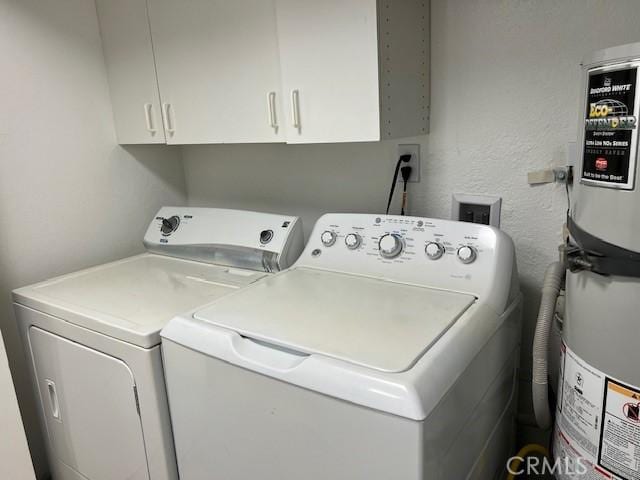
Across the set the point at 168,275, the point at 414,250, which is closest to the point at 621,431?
the point at 414,250

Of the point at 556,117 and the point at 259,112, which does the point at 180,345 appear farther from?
the point at 556,117

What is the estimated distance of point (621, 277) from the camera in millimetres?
787

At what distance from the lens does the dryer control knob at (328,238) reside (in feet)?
4.63

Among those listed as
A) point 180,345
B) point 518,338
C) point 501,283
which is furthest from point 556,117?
point 180,345

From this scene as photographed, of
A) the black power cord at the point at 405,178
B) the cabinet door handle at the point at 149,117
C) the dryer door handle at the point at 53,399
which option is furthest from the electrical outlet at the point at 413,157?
the dryer door handle at the point at 53,399

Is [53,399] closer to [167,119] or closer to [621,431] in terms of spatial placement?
[167,119]

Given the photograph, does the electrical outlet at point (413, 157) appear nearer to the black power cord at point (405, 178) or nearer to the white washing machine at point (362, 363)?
the black power cord at point (405, 178)

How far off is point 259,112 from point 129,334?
74 centimetres

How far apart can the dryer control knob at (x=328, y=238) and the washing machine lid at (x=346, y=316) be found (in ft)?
0.38

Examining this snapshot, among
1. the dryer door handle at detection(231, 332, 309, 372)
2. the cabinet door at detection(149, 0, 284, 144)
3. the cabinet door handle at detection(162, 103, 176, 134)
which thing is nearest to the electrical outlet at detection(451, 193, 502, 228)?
the cabinet door at detection(149, 0, 284, 144)

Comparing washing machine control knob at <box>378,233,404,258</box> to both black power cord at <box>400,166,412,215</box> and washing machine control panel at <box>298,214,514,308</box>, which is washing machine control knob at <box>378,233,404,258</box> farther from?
black power cord at <box>400,166,412,215</box>

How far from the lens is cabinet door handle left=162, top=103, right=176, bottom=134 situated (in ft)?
5.42

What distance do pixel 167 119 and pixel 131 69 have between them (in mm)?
256

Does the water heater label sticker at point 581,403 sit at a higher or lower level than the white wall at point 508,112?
lower
